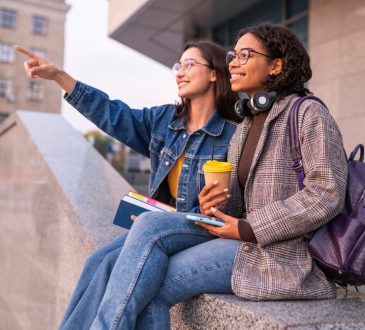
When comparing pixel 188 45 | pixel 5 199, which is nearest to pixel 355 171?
pixel 188 45

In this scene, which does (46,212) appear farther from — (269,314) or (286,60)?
(269,314)

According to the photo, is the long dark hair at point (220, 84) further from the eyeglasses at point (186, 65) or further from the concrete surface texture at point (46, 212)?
the concrete surface texture at point (46, 212)

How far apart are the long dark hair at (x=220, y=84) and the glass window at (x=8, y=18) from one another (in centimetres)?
4975

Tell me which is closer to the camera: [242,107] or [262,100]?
[262,100]

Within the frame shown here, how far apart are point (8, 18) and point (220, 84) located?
→ 165 ft

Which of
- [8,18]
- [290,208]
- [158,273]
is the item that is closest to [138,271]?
[158,273]

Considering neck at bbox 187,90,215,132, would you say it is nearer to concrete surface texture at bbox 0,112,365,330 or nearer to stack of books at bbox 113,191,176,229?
stack of books at bbox 113,191,176,229

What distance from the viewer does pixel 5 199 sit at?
6250 mm

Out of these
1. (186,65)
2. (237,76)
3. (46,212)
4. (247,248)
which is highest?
(186,65)

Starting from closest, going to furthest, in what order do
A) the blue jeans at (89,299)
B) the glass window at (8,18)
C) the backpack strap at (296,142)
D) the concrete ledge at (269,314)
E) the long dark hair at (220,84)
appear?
1. the concrete ledge at (269,314)
2. the backpack strap at (296,142)
3. the blue jeans at (89,299)
4. the long dark hair at (220,84)
5. the glass window at (8,18)

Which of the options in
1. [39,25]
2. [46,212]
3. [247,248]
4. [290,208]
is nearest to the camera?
[290,208]

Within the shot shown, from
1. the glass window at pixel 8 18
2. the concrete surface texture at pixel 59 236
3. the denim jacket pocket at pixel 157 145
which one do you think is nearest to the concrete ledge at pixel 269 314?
the concrete surface texture at pixel 59 236

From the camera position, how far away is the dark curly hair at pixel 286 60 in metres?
2.28

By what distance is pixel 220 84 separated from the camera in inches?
118
